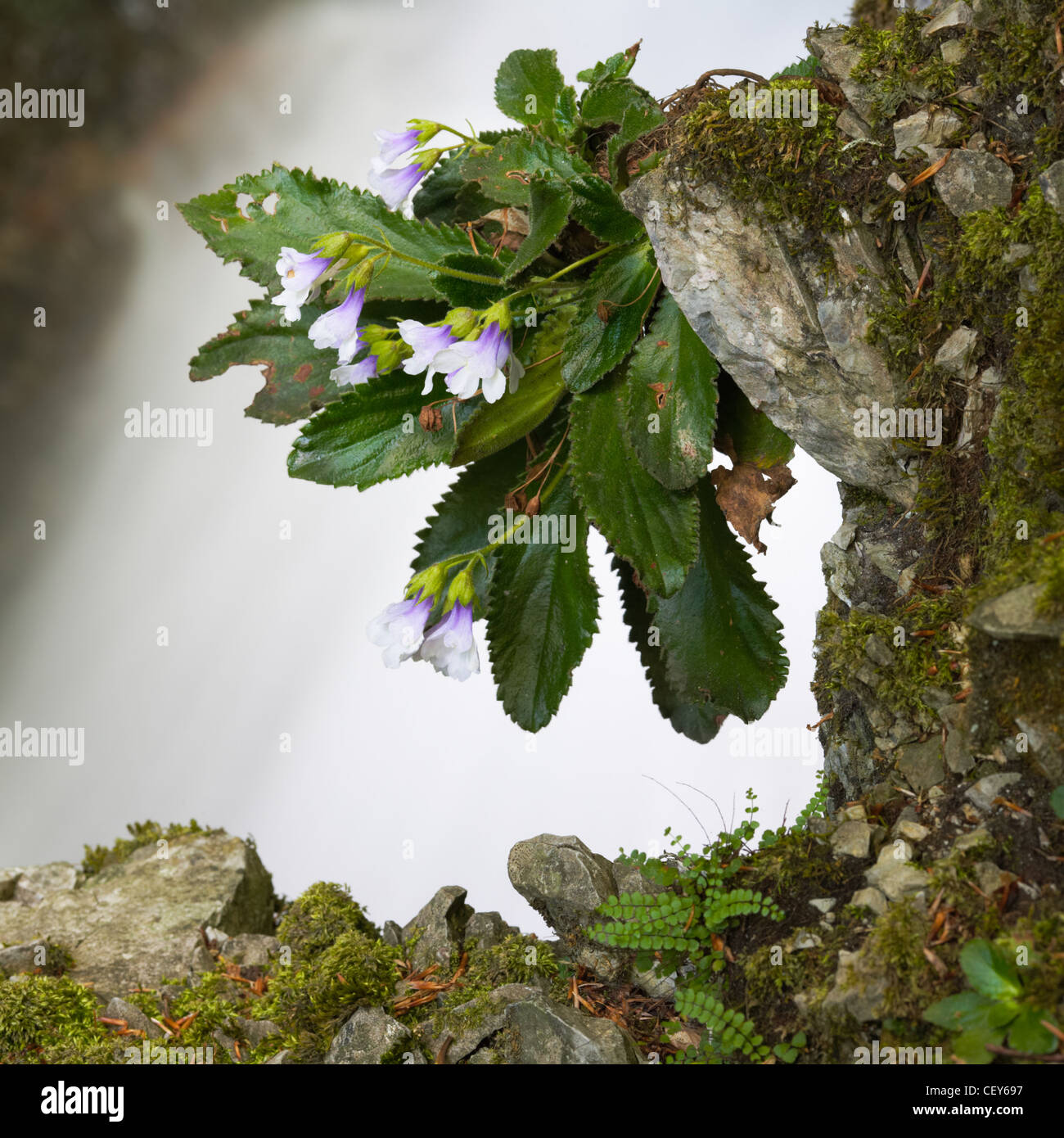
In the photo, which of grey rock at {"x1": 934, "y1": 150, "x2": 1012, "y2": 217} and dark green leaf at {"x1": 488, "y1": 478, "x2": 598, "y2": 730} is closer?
grey rock at {"x1": 934, "y1": 150, "x2": 1012, "y2": 217}

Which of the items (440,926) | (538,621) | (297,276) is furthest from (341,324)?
(440,926)

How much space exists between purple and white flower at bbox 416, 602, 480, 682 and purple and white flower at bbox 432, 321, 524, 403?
36 centimetres

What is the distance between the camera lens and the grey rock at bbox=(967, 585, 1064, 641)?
124 cm

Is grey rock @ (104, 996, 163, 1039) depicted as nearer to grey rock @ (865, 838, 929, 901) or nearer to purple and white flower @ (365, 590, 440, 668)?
purple and white flower @ (365, 590, 440, 668)

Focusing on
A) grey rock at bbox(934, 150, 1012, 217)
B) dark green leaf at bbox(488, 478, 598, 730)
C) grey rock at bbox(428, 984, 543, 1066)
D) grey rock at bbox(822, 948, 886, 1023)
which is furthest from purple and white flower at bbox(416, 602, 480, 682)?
grey rock at bbox(934, 150, 1012, 217)

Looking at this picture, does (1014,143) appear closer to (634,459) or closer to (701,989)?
(634,459)

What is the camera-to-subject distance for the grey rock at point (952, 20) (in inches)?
62.1

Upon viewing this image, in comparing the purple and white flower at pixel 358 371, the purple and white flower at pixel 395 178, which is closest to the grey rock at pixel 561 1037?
the purple and white flower at pixel 358 371

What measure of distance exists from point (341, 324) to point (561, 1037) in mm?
1172

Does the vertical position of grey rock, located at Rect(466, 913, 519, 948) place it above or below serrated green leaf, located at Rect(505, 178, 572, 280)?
below

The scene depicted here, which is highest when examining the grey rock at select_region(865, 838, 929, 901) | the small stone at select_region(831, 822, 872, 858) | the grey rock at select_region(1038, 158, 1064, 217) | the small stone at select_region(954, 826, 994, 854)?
the grey rock at select_region(1038, 158, 1064, 217)

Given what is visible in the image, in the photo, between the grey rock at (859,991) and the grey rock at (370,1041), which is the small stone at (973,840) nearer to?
the grey rock at (859,991)

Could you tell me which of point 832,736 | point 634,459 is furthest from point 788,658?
point 634,459
